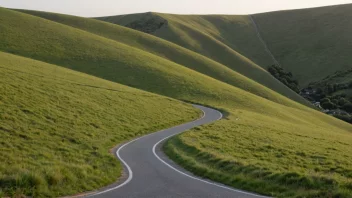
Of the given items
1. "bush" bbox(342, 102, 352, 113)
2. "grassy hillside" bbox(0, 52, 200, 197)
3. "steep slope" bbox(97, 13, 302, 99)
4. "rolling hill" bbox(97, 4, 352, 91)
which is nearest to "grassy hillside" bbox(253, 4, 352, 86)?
"rolling hill" bbox(97, 4, 352, 91)

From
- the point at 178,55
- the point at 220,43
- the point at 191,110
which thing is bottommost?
the point at 191,110

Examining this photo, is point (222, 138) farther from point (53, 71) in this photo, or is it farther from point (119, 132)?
point (53, 71)

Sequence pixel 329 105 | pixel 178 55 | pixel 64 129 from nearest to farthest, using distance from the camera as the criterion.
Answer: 1. pixel 64 129
2. pixel 329 105
3. pixel 178 55

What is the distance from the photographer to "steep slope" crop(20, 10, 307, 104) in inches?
3661

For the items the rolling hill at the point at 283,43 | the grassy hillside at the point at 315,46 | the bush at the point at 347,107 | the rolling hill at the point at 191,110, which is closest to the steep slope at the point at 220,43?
the rolling hill at the point at 283,43

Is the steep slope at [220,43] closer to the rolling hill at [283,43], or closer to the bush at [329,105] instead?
the rolling hill at [283,43]

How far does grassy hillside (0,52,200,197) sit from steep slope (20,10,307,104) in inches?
1655

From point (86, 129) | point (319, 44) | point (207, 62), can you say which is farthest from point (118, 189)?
point (319, 44)

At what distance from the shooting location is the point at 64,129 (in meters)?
27.7

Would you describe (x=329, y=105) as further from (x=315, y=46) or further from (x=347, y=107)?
(x=315, y=46)

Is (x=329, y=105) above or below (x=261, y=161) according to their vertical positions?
above

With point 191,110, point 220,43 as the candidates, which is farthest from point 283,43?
point 191,110

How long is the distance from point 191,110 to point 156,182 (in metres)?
36.7

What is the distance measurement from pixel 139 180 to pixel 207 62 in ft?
307
